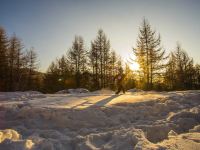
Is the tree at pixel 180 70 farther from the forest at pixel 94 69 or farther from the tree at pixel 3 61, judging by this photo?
the tree at pixel 3 61

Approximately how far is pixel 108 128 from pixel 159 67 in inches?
1061

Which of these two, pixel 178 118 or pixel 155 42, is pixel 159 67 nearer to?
pixel 155 42

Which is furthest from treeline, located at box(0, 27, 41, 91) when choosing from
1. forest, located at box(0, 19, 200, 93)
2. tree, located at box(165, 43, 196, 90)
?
tree, located at box(165, 43, 196, 90)

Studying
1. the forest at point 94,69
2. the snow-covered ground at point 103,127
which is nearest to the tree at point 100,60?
the forest at point 94,69

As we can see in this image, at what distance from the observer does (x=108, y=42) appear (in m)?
38.3

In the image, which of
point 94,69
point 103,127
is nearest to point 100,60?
point 94,69

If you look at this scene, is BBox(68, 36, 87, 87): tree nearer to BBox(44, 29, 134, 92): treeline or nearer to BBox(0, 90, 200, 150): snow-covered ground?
BBox(44, 29, 134, 92): treeline

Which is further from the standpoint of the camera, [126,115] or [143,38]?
[143,38]

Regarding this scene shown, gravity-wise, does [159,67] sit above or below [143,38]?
below

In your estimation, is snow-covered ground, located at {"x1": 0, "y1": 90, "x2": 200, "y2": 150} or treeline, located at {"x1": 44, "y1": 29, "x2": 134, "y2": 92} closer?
snow-covered ground, located at {"x1": 0, "y1": 90, "x2": 200, "y2": 150}

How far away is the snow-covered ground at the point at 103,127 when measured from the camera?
426 centimetres

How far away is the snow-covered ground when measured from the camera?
4262 mm

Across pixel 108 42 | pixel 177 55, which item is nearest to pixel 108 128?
pixel 108 42

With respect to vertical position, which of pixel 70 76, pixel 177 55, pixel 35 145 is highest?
pixel 177 55
